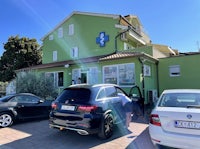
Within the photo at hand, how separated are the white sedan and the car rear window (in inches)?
85.9

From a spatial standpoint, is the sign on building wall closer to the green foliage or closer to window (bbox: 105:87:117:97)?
the green foliage

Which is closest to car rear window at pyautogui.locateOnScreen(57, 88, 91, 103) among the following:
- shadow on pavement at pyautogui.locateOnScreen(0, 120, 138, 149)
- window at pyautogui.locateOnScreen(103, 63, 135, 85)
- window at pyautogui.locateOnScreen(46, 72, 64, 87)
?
shadow on pavement at pyautogui.locateOnScreen(0, 120, 138, 149)

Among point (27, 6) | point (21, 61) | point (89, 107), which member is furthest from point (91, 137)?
point (21, 61)

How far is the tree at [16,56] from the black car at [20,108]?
24579mm

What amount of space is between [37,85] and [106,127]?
1157cm

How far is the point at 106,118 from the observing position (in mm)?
5766

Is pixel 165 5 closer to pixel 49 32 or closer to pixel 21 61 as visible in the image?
pixel 49 32

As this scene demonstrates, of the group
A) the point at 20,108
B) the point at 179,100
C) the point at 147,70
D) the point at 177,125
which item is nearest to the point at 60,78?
the point at 147,70

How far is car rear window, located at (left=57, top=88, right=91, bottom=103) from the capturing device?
5.61m

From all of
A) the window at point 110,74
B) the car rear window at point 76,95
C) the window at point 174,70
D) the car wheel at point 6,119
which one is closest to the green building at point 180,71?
the window at point 174,70

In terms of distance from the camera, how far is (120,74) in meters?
13.9

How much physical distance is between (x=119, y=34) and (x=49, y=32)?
10827 millimetres

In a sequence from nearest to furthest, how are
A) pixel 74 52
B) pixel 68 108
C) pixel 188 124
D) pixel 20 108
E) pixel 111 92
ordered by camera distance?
1. pixel 188 124
2. pixel 68 108
3. pixel 111 92
4. pixel 20 108
5. pixel 74 52

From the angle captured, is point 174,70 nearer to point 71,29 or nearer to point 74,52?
point 74,52
